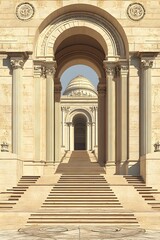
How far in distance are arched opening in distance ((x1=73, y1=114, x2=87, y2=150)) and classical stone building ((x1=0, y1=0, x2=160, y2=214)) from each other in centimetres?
5306

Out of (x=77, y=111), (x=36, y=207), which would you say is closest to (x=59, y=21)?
(x=36, y=207)

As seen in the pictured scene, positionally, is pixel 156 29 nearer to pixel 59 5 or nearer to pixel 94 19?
pixel 94 19

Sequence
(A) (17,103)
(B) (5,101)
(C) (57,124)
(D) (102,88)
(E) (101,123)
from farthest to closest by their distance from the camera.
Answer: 1. (D) (102,88)
2. (E) (101,123)
3. (C) (57,124)
4. (B) (5,101)
5. (A) (17,103)

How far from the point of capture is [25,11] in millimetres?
36781

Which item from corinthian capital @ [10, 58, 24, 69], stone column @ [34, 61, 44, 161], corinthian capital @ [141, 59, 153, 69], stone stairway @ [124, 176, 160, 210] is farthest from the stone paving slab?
corinthian capital @ [141, 59, 153, 69]

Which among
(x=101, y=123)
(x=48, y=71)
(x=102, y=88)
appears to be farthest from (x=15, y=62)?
(x=101, y=123)

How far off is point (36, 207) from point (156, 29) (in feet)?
52.0

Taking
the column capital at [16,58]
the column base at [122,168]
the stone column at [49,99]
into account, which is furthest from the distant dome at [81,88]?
the column capital at [16,58]

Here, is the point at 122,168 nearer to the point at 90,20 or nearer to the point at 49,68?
the point at 49,68

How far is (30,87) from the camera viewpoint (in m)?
36.8

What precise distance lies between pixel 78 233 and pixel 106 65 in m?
18.6

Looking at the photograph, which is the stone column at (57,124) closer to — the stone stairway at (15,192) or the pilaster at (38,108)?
the pilaster at (38,108)

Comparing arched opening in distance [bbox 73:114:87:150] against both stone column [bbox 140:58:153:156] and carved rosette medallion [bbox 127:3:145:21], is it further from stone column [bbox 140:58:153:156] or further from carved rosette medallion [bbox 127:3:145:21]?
stone column [bbox 140:58:153:156]

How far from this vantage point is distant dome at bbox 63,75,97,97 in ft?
330
